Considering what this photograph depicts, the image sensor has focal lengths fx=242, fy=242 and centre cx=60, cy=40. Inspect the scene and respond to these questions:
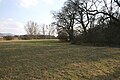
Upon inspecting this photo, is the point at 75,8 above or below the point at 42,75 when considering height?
above

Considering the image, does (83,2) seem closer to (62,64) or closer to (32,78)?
(62,64)

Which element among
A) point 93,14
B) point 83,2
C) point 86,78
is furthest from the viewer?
point 83,2

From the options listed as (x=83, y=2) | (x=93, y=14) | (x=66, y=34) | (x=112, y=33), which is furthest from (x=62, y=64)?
(x=66, y=34)

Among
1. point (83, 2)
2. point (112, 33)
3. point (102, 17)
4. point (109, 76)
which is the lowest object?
point (109, 76)

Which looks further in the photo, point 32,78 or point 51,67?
point 51,67

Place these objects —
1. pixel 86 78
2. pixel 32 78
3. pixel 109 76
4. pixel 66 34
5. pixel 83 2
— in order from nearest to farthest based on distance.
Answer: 1. pixel 32 78
2. pixel 86 78
3. pixel 109 76
4. pixel 83 2
5. pixel 66 34

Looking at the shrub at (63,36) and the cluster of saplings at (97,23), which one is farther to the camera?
the shrub at (63,36)

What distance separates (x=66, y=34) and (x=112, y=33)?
2248 centimetres

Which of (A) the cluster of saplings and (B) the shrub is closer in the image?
(A) the cluster of saplings

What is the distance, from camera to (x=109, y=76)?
13312 millimetres

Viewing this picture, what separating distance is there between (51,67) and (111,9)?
2666cm

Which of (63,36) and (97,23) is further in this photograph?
(63,36)

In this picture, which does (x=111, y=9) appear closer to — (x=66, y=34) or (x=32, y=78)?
(x=66, y=34)

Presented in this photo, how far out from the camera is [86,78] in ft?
41.0
